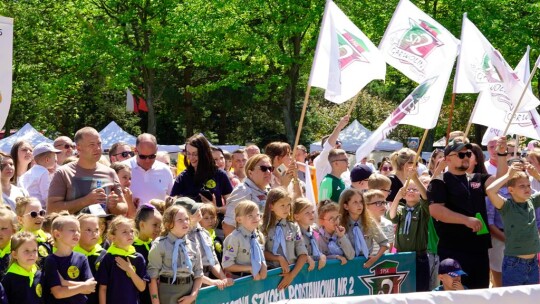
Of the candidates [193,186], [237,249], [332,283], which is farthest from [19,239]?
[332,283]

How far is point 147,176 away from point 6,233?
9.09ft

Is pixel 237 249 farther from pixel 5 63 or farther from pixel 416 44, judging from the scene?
pixel 416 44

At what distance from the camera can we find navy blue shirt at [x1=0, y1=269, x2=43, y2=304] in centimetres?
632

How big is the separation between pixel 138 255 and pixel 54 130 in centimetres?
3593

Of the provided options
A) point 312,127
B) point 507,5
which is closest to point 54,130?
point 312,127

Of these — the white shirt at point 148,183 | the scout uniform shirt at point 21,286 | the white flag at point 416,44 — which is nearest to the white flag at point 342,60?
the white flag at point 416,44

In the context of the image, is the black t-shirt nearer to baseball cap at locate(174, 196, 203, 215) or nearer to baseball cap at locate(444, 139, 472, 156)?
baseball cap at locate(444, 139, 472, 156)

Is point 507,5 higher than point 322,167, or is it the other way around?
point 507,5

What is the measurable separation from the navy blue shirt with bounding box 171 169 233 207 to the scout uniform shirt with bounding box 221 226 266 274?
1.30 metres

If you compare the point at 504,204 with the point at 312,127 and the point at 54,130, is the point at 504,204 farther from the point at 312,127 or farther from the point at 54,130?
the point at 312,127

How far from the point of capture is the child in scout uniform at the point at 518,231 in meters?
8.91

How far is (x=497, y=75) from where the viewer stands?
10.9 metres

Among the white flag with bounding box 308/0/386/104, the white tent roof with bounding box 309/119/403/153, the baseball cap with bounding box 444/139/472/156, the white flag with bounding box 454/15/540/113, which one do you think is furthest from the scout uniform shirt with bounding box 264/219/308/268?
the white tent roof with bounding box 309/119/403/153

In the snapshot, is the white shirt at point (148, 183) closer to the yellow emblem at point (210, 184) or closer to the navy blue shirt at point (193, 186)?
the navy blue shirt at point (193, 186)
